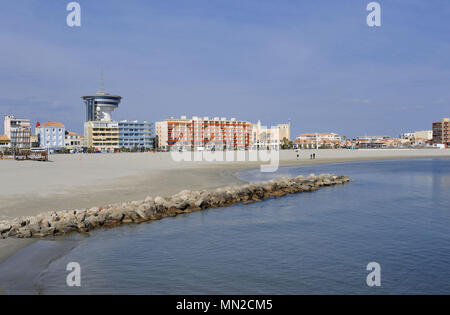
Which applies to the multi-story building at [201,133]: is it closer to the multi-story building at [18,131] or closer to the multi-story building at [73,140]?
the multi-story building at [73,140]

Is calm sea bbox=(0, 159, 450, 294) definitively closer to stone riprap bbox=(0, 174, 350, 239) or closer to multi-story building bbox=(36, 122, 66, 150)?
stone riprap bbox=(0, 174, 350, 239)

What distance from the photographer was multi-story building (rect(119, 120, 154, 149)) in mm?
153750

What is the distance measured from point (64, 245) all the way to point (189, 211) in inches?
287

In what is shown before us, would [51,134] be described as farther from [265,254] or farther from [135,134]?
[265,254]

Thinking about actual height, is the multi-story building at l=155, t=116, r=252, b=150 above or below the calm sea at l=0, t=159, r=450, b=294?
above

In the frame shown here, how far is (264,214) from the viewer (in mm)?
18234

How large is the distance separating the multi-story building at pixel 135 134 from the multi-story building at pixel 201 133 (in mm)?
10101

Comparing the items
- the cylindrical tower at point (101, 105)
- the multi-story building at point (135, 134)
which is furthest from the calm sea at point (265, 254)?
the cylindrical tower at point (101, 105)

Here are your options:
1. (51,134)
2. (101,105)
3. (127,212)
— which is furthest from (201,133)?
(127,212)

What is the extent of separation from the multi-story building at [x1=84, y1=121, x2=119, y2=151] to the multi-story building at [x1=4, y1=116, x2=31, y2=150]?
99.0 feet

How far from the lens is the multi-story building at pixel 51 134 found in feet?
508

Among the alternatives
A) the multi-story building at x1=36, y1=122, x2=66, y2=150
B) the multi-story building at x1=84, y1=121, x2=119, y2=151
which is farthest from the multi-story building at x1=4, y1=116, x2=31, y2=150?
the multi-story building at x1=84, y1=121, x2=119, y2=151

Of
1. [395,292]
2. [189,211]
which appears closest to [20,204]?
[189,211]
